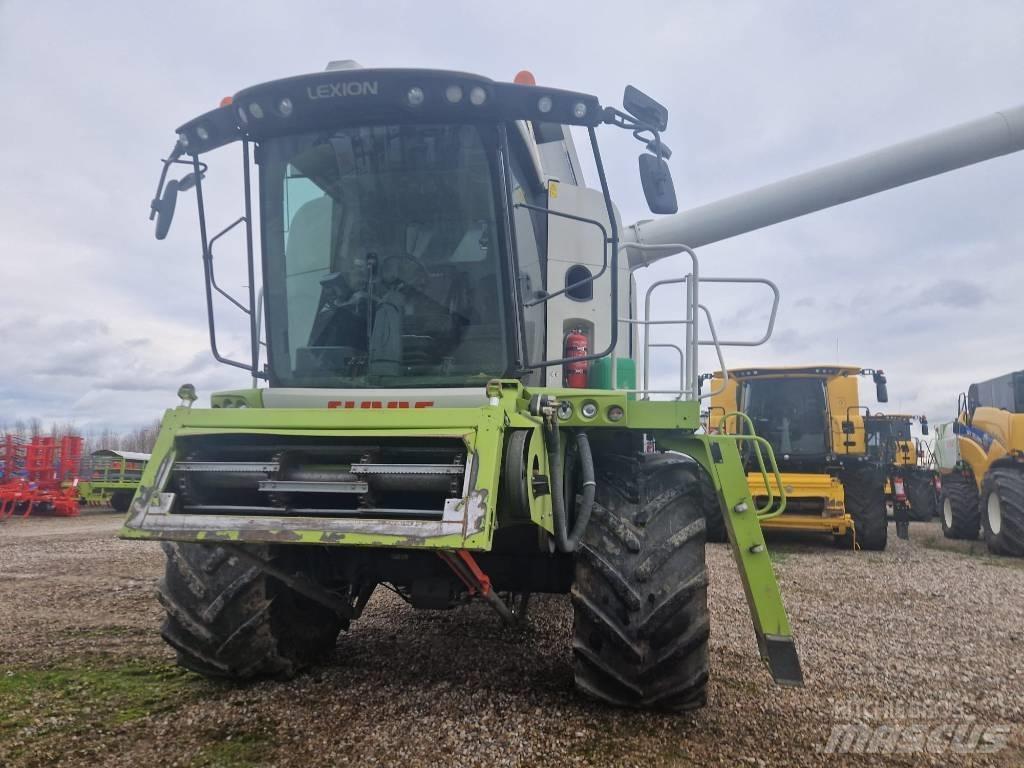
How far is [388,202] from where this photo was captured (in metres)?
3.74

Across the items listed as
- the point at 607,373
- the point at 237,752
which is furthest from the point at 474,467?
the point at 607,373

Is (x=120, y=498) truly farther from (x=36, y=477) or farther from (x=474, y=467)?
(x=474, y=467)

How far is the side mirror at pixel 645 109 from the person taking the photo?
3.46 meters

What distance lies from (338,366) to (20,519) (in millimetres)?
14952

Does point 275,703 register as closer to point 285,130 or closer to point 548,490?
point 548,490

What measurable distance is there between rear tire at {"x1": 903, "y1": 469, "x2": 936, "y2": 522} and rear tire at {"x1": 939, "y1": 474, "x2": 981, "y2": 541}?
3.02m

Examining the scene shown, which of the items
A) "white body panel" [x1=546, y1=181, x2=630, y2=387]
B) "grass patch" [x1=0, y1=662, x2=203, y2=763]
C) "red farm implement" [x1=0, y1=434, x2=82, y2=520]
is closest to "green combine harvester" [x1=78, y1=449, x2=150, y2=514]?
"red farm implement" [x1=0, y1=434, x2=82, y2=520]

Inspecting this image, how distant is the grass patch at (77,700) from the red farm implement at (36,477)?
13.8 m

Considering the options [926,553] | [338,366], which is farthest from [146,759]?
[926,553]

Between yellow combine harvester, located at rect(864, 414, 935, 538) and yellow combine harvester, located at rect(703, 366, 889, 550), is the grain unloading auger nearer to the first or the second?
yellow combine harvester, located at rect(703, 366, 889, 550)

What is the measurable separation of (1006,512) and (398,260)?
9.01 meters

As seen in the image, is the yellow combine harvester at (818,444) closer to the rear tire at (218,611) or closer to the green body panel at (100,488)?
the rear tire at (218,611)

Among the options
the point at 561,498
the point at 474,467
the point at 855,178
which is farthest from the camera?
the point at 855,178

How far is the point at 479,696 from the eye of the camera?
3.60m
